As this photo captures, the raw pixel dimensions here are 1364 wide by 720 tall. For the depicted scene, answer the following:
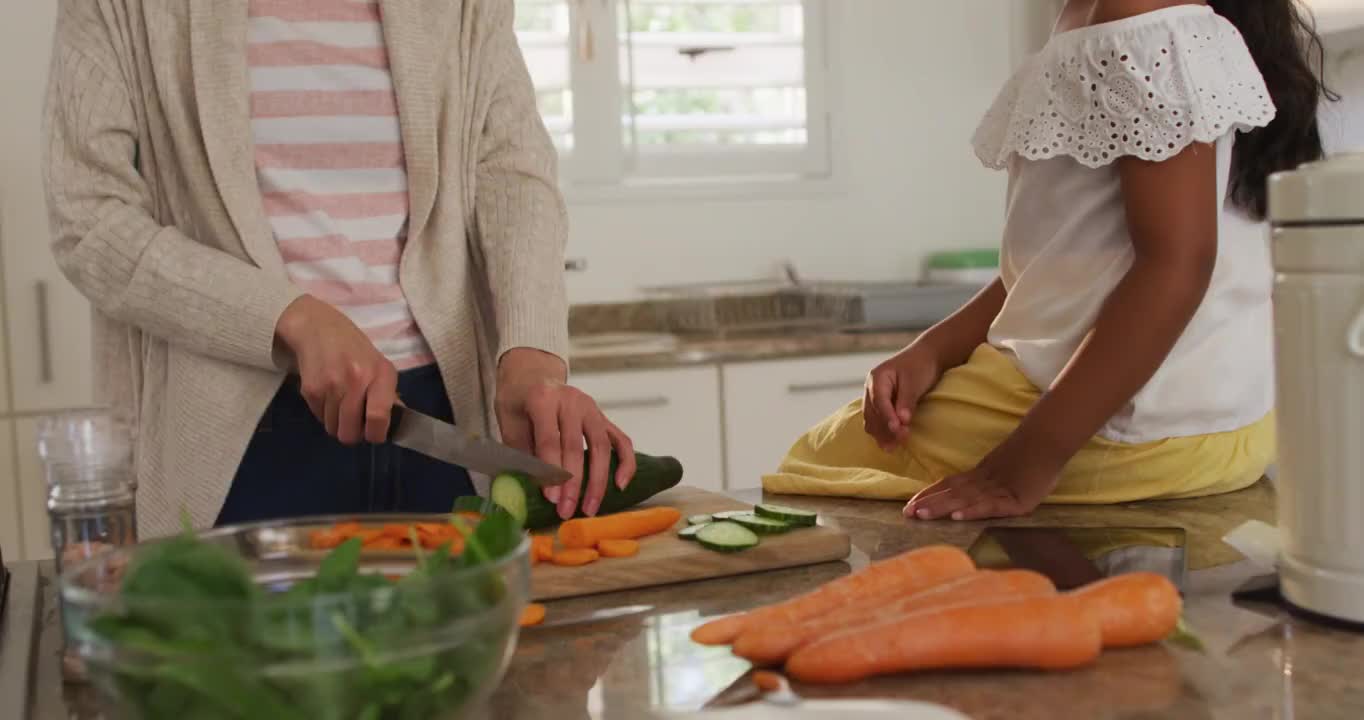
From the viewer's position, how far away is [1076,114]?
1.27 metres

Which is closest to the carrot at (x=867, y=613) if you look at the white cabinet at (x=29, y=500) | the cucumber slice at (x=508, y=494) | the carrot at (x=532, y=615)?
the carrot at (x=532, y=615)

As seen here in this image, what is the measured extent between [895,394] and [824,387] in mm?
1586

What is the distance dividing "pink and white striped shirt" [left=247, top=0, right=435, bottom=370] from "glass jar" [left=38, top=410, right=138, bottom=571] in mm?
535

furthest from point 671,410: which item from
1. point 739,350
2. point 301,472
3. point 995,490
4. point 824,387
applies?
point 995,490

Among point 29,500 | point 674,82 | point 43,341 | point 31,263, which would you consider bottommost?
point 29,500

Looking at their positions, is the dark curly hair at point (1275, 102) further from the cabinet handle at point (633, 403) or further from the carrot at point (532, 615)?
the cabinet handle at point (633, 403)

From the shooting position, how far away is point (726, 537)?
39.5 inches

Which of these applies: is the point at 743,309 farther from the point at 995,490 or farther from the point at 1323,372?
the point at 1323,372

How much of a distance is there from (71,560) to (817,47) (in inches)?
115

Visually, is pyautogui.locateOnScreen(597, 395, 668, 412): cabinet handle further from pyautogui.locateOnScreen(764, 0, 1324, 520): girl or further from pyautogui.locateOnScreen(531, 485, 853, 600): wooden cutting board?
pyautogui.locateOnScreen(531, 485, 853, 600): wooden cutting board

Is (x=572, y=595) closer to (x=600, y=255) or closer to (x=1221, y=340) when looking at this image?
(x=1221, y=340)

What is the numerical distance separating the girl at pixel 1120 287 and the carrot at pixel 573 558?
12.9 inches

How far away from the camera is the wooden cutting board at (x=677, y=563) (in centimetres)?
94

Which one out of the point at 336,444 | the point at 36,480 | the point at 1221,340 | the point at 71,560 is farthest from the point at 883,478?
the point at 36,480
